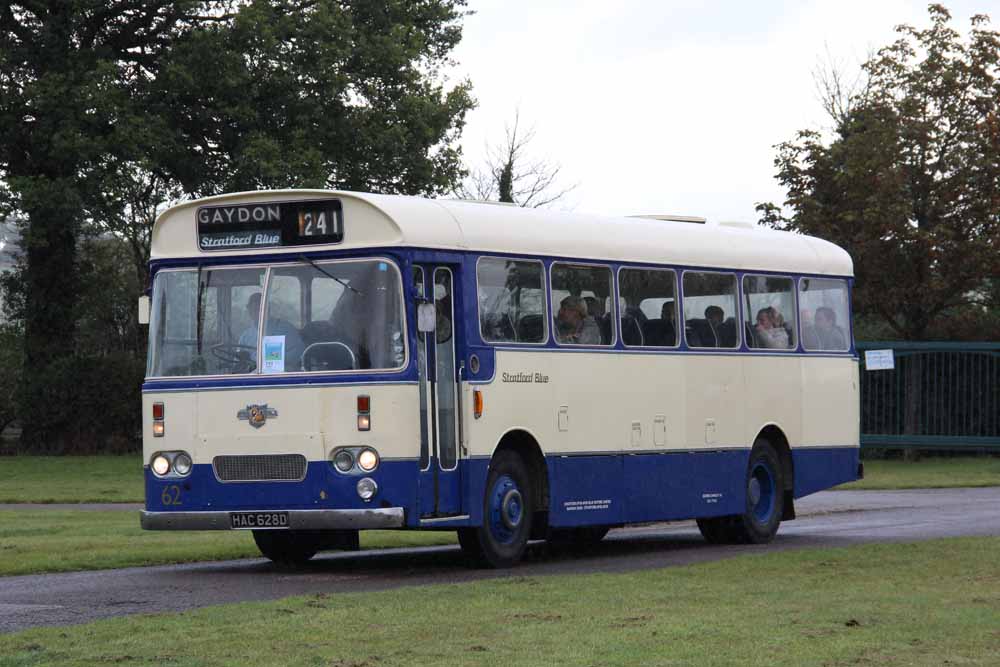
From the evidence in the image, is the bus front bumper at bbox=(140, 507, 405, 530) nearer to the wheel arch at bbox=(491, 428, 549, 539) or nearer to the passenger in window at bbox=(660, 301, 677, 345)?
the wheel arch at bbox=(491, 428, 549, 539)

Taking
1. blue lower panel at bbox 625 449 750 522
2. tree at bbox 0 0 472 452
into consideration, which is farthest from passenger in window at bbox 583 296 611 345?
tree at bbox 0 0 472 452

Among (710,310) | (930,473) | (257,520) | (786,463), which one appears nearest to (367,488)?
(257,520)

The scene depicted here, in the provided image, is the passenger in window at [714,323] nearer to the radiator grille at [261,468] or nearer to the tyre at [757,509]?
the tyre at [757,509]

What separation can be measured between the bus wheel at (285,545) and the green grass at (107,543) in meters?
1.20

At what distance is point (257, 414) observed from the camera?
1553 centimetres

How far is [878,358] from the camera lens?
38.5 m

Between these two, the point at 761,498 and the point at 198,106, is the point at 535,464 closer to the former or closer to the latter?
the point at 761,498

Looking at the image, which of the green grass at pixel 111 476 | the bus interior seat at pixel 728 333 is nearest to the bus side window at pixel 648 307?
the bus interior seat at pixel 728 333

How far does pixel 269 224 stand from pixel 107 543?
16.1 ft

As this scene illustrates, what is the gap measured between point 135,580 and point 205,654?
17.8 feet

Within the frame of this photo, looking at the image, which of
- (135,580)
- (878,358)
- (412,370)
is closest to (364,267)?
(412,370)

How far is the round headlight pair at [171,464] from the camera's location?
51.8 ft

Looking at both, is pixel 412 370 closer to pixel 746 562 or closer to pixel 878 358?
pixel 746 562

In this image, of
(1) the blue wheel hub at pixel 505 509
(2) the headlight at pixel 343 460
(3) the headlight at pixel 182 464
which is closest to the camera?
(2) the headlight at pixel 343 460
